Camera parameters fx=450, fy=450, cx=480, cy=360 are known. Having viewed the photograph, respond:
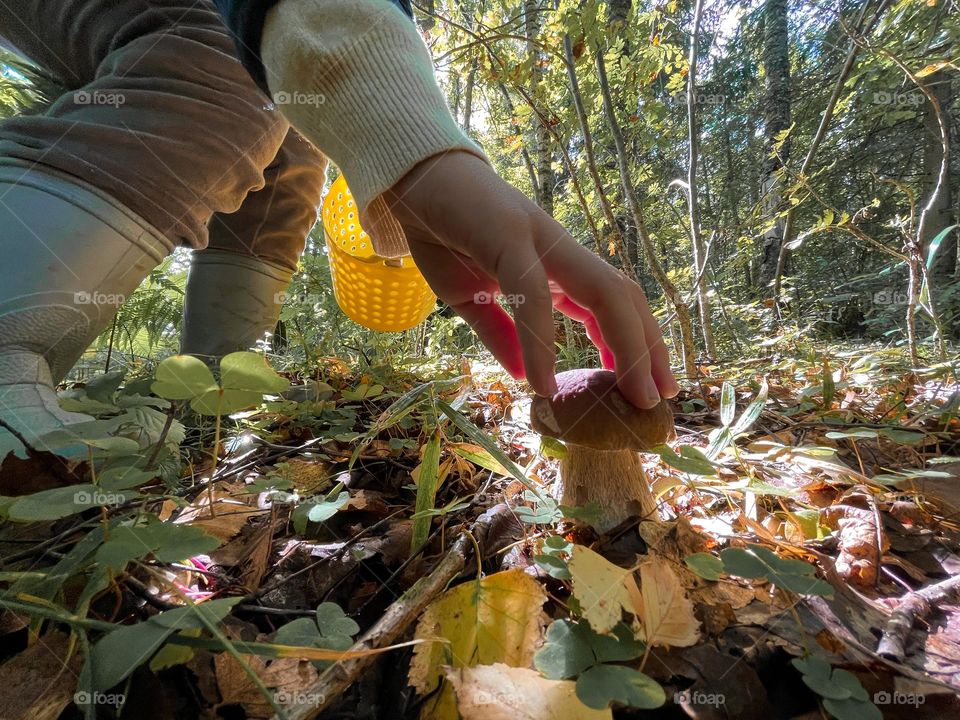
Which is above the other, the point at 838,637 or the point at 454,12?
the point at 454,12

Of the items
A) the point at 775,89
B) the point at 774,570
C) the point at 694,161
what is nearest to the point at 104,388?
the point at 774,570

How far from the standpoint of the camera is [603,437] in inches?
28.3

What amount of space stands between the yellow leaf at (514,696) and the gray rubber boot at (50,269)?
0.88m

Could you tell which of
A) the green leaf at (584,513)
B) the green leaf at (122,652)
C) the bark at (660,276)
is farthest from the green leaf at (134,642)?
the bark at (660,276)

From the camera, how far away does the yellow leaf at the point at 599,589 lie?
46 cm

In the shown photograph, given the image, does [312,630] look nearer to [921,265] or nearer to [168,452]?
[168,452]

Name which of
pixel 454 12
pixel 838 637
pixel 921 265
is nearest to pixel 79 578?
pixel 838 637

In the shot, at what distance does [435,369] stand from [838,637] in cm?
164

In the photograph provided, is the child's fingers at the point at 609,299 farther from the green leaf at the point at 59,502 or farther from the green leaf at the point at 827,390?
the green leaf at the point at 827,390

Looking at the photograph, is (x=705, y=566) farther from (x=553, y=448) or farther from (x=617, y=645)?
(x=553, y=448)

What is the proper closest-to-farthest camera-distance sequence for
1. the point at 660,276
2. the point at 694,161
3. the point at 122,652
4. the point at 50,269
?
the point at 122,652 < the point at 50,269 < the point at 660,276 < the point at 694,161

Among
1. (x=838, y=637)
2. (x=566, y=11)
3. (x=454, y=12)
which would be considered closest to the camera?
(x=838, y=637)

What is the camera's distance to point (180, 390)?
0.59 m

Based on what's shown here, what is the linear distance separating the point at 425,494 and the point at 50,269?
3.12 ft
